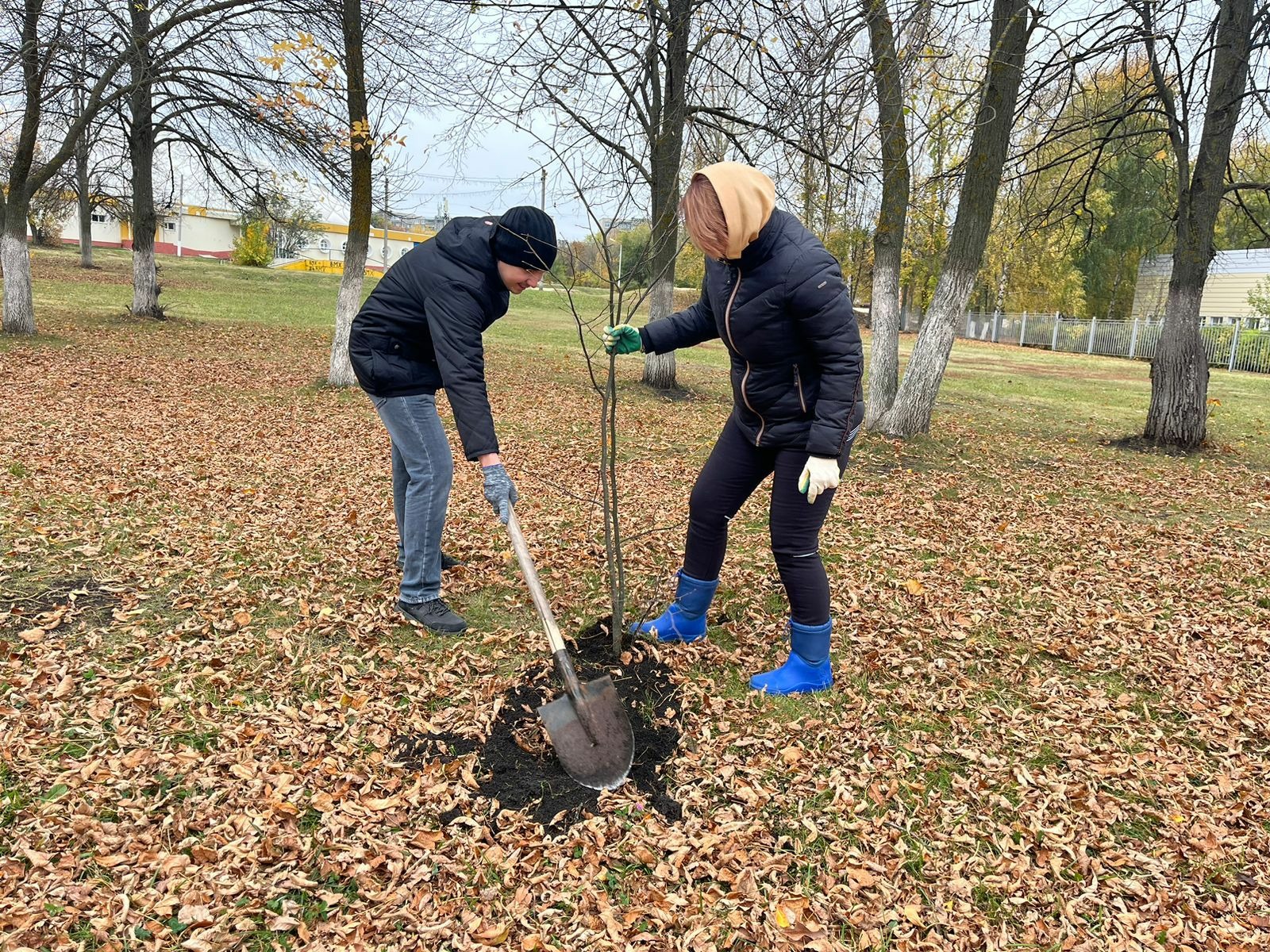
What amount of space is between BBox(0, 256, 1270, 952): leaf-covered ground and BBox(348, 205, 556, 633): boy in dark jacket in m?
0.51

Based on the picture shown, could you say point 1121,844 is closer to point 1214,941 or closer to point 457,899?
point 1214,941

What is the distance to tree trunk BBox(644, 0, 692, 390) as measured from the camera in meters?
8.19

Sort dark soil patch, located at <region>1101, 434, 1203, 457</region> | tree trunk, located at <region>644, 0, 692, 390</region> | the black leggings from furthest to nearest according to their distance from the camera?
1. dark soil patch, located at <region>1101, 434, 1203, 457</region>
2. tree trunk, located at <region>644, 0, 692, 390</region>
3. the black leggings

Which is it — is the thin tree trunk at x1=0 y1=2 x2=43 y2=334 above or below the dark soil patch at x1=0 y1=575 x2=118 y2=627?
above

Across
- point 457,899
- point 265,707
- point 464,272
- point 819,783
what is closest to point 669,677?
point 819,783

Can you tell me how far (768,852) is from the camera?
2574 millimetres

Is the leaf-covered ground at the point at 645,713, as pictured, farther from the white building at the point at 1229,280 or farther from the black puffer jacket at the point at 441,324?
the white building at the point at 1229,280

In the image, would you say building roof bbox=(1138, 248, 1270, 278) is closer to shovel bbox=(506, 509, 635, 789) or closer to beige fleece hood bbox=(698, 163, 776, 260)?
beige fleece hood bbox=(698, 163, 776, 260)

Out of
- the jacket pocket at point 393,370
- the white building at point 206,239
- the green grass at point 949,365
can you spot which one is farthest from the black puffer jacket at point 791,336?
the white building at point 206,239

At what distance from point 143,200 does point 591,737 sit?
1533 cm

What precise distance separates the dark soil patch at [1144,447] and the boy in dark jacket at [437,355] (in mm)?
8134

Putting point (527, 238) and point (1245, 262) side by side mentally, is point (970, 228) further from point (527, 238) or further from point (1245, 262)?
point (1245, 262)

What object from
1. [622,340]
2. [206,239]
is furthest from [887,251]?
[206,239]

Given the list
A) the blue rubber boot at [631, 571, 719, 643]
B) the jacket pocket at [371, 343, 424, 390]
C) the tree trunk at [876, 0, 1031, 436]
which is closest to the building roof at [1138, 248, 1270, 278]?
the tree trunk at [876, 0, 1031, 436]
